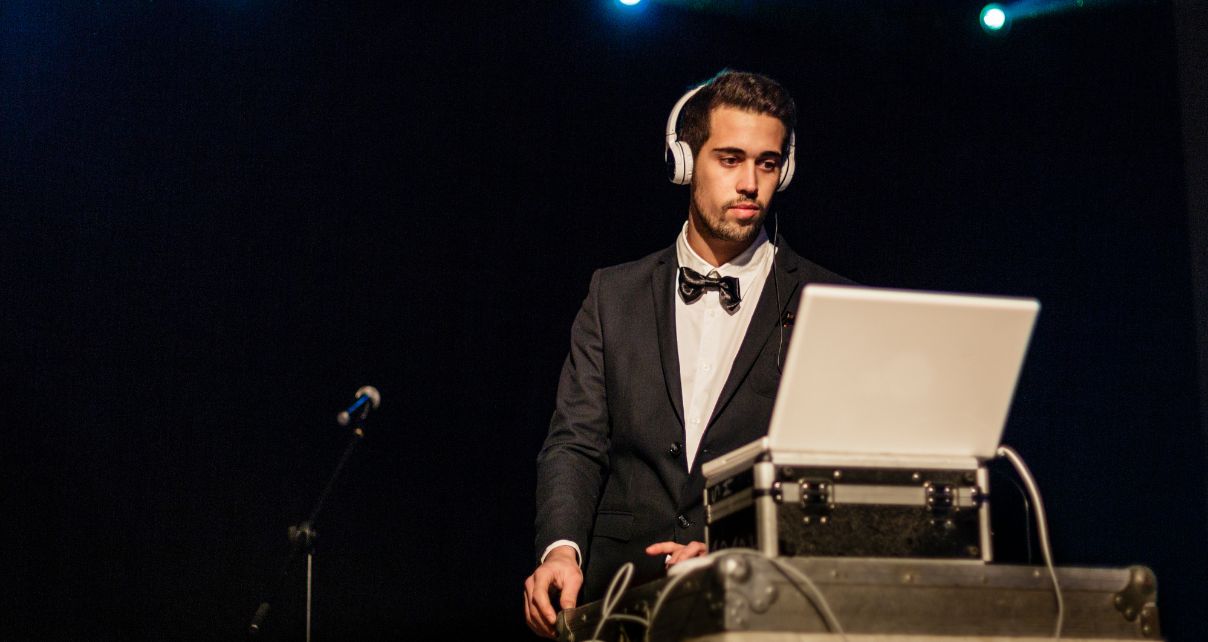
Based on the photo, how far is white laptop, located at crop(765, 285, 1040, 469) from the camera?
153cm

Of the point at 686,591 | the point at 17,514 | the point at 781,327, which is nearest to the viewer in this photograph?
the point at 686,591

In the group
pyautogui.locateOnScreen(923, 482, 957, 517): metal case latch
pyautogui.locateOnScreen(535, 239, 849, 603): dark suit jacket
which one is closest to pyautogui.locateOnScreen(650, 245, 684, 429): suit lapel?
pyautogui.locateOnScreen(535, 239, 849, 603): dark suit jacket

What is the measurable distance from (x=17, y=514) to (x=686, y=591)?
2770 millimetres

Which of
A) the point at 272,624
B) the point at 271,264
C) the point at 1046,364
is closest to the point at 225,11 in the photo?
the point at 271,264

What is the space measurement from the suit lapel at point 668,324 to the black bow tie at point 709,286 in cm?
4

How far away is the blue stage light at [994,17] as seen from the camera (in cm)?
437

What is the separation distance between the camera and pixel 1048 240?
4.20m

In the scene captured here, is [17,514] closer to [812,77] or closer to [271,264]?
[271,264]

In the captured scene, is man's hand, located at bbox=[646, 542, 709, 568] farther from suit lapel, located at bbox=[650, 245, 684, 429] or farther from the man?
suit lapel, located at bbox=[650, 245, 684, 429]

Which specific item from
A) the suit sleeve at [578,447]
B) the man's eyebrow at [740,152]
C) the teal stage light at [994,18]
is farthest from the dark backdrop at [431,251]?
the man's eyebrow at [740,152]

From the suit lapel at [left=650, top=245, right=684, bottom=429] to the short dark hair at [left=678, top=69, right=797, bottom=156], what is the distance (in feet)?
0.96

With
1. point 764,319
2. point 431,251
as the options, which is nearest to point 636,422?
point 764,319

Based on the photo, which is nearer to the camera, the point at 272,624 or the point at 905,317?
the point at 905,317

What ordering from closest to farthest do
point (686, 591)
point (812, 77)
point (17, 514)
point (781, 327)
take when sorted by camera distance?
1. point (686, 591)
2. point (781, 327)
3. point (17, 514)
4. point (812, 77)
